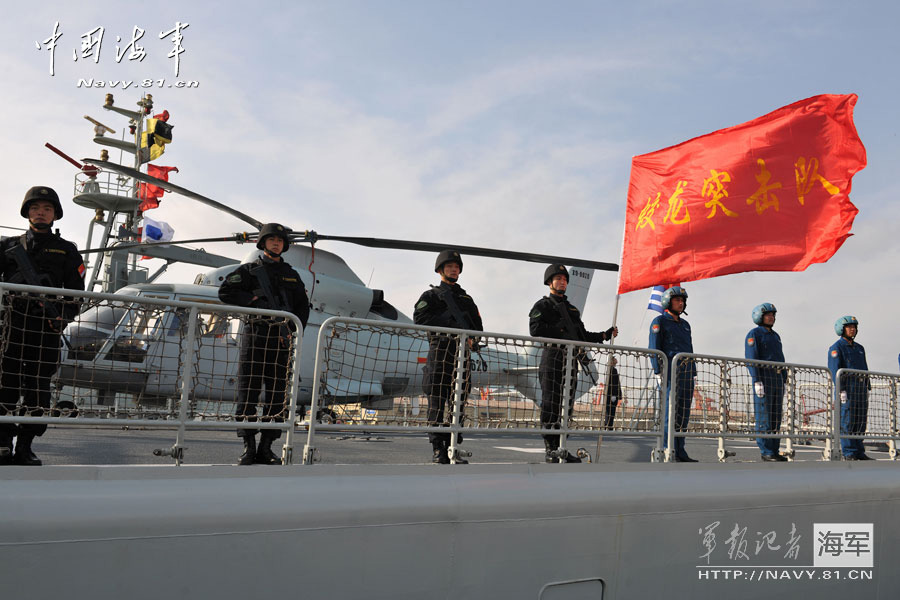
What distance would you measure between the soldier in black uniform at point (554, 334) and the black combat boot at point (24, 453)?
10.3 ft

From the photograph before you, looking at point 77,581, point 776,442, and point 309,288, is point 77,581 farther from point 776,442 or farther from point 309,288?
point 309,288

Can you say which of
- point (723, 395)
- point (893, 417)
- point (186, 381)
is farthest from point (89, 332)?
point (893, 417)

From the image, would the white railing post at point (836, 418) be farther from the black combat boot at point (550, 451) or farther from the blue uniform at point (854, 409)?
the black combat boot at point (550, 451)

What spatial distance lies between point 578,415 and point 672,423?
67cm

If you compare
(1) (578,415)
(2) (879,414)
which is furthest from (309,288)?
(2) (879,414)

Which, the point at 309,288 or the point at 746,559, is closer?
the point at 746,559

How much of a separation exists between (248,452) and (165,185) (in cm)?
570

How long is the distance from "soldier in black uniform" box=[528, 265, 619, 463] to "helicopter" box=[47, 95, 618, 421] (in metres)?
0.13

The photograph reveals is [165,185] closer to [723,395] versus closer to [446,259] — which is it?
A: [446,259]

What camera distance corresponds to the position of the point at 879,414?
6.64m

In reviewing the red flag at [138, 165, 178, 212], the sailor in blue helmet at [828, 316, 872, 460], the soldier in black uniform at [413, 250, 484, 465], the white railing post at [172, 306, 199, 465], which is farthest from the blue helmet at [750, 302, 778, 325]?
the red flag at [138, 165, 178, 212]

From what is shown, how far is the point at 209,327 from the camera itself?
13.8ft

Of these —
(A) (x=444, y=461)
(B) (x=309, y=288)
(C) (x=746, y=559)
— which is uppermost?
(B) (x=309, y=288)

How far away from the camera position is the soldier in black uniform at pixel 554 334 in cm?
512
